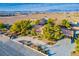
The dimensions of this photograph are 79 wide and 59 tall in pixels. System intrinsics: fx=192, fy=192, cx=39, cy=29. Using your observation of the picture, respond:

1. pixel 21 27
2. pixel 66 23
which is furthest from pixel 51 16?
pixel 21 27

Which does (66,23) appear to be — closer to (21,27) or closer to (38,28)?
(38,28)

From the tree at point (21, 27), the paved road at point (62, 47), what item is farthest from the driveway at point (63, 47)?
the tree at point (21, 27)

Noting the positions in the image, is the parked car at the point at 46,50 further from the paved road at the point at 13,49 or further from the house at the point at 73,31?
the house at the point at 73,31

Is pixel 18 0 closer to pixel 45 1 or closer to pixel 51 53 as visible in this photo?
pixel 45 1

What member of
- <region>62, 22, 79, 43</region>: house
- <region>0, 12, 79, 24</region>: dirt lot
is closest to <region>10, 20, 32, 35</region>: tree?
<region>0, 12, 79, 24</region>: dirt lot

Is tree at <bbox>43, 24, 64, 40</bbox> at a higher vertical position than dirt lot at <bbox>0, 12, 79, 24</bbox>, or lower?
lower

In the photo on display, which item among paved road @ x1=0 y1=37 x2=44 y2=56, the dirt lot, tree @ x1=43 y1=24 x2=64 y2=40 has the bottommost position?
paved road @ x1=0 y1=37 x2=44 y2=56

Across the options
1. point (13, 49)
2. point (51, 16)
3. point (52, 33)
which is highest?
point (51, 16)

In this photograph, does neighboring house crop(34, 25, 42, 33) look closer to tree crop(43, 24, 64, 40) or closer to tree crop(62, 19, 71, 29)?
tree crop(43, 24, 64, 40)
